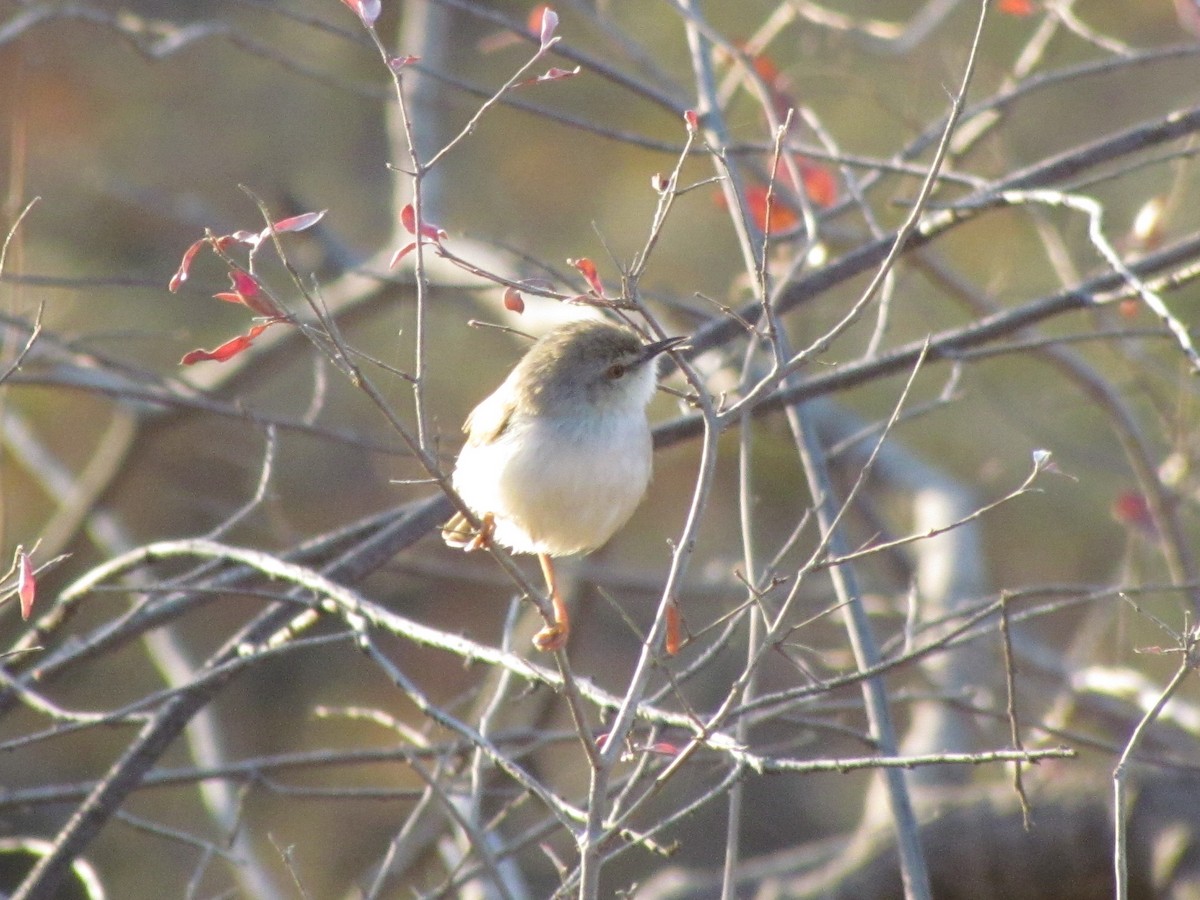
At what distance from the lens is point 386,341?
1040 cm

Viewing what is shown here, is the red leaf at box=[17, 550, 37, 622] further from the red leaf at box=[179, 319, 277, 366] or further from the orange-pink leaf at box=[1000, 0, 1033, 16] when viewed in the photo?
the orange-pink leaf at box=[1000, 0, 1033, 16]

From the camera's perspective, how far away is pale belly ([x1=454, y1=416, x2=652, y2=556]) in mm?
3510

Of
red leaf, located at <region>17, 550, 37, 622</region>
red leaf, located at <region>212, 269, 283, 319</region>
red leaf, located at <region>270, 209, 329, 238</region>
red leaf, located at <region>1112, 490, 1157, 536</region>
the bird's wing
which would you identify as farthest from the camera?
red leaf, located at <region>1112, 490, 1157, 536</region>

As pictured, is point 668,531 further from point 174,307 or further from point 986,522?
point 174,307

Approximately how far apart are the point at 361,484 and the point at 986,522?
4770mm

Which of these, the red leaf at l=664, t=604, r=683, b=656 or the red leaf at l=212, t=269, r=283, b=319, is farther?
the red leaf at l=664, t=604, r=683, b=656

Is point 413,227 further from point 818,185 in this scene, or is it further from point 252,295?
point 818,185

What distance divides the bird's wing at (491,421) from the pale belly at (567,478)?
73mm

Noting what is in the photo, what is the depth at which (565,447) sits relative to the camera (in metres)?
3.56

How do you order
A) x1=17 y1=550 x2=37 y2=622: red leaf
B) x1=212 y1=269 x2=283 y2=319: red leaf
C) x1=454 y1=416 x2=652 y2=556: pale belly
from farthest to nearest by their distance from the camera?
1. x1=454 y1=416 x2=652 y2=556: pale belly
2. x1=17 y1=550 x2=37 y2=622: red leaf
3. x1=212 y1=269 x2=283 y2=319: red leaf

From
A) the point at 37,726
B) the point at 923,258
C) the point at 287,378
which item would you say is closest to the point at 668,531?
the point at 287,378

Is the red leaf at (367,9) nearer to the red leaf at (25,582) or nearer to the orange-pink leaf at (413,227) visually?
the orange-pink leaf at (413,227)

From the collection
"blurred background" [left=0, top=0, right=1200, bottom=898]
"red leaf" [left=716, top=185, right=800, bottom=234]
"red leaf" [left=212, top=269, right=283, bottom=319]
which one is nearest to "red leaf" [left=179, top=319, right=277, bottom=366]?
"red leaf" [left=212, top=269, right=283, bottom=319]

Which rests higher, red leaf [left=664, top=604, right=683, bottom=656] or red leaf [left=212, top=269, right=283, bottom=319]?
red leaf [left=212, top=269, right=283, bottom=319]
